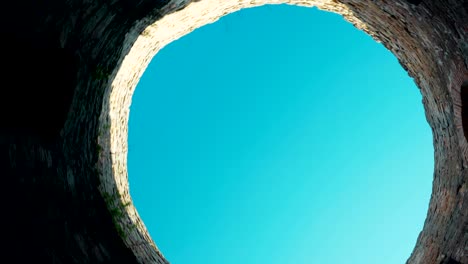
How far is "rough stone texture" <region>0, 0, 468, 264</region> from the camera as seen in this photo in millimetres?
3781

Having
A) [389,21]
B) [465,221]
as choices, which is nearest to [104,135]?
[389,21]

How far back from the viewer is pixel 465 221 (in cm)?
464

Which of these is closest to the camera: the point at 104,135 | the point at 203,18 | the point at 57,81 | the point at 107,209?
the point at 57,81

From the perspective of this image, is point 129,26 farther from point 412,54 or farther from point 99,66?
point 412,54

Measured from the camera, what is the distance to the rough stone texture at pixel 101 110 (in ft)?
12.4

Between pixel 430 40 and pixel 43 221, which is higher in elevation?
pixel 430 40

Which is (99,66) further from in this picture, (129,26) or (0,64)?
(0,64)

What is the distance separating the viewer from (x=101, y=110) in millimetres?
5234

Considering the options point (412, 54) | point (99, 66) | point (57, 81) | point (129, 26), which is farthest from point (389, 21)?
point (57, 81)

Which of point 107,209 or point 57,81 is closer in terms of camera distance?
point 57,81

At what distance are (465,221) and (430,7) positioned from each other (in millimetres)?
2100

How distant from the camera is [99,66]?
16.1 ft

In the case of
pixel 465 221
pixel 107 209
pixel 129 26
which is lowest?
pixel 465 221

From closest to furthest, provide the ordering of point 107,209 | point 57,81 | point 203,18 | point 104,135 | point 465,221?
point 57,81
point 465,221
point 107,209
point 104,135
point 203,18
